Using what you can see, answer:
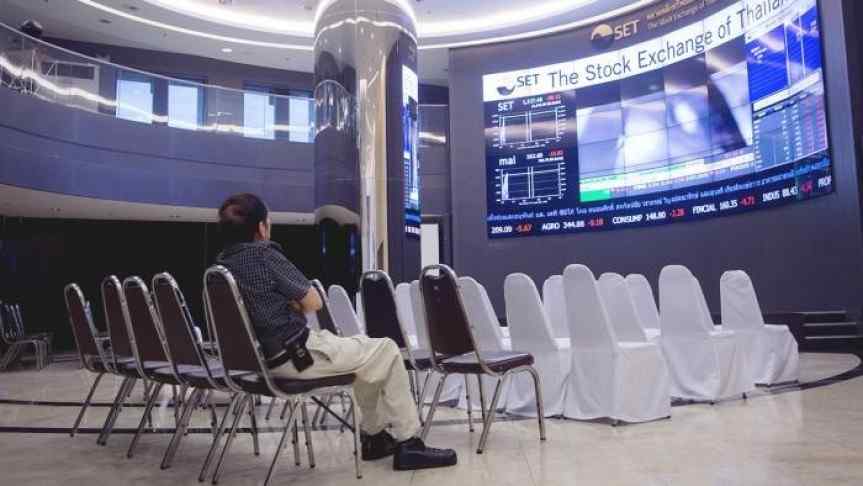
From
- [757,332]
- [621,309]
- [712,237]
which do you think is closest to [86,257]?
[712,237]

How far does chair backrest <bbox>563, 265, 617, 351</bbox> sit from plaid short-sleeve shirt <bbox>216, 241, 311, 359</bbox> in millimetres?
1795

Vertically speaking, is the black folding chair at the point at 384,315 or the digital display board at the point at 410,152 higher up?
the digital display board at the point at 410,152

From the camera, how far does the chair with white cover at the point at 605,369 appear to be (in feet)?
12.4

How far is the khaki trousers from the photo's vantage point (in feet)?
9.13

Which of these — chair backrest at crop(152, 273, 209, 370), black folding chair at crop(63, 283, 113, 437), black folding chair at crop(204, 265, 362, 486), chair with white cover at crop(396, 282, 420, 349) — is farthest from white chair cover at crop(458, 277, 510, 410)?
black folding chair at crop(63, 283, 113, 437)

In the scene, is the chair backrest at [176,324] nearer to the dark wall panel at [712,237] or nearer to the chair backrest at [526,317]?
the chair backrest at [526,317]

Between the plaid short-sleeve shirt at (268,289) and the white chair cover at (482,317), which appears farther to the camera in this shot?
the white chair cover at (482,317)

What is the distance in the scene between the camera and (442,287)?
3.29 m

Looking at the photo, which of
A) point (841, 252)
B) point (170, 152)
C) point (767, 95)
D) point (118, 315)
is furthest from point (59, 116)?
point (841, 252)

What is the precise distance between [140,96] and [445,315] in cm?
877

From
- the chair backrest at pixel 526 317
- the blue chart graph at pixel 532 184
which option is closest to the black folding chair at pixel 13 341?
the chair backrest at pixel 526 317

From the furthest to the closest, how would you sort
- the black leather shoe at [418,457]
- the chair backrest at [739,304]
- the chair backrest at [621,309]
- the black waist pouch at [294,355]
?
the chair backrest at [739,304], the chair backrest at [621,309], the black leather shoe at [418,457], the black waist pouch at [294,355]

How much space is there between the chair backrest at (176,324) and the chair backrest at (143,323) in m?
0.12

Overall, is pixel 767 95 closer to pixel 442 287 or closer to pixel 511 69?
pixel 511 69
